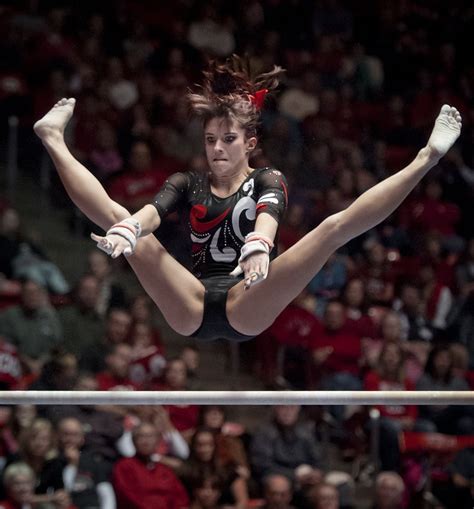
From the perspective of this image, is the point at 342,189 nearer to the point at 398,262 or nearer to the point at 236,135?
the point at 398,262

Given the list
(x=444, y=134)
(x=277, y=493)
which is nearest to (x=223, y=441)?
(x=277, y=493)

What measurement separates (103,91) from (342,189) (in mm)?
2490

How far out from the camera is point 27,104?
10.2 m

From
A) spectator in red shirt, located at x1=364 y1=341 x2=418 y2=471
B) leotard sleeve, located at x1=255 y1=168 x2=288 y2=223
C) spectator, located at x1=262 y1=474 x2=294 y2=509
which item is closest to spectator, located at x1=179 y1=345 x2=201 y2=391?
spectator, located at x1=262 y1=474 x2=294 y2=509

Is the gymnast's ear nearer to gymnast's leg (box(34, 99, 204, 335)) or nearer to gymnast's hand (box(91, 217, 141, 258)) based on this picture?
gymnast's leg (box(34, 99, 204, 335))

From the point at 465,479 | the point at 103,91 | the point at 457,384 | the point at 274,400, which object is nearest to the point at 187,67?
the point at 103,91

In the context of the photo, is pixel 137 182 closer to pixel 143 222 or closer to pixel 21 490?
pixel 21 490

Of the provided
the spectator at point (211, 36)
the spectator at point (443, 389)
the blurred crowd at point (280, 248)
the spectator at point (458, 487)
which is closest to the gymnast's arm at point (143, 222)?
the blurred crowd at point (280, 248)

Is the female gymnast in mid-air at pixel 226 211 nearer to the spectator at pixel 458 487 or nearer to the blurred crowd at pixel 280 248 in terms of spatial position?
the blurred crowd at pixel 280 248

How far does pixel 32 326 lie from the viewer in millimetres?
8398

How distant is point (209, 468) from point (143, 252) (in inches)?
115

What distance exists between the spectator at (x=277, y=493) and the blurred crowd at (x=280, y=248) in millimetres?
14

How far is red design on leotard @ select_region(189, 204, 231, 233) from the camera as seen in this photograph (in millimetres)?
5426

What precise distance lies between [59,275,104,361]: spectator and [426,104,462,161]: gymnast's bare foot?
4.04 metres
